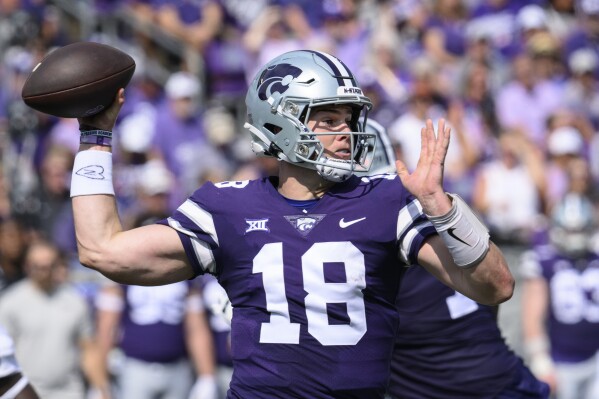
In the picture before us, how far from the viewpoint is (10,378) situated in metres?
4.24

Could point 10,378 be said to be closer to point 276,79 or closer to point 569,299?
point 276,79

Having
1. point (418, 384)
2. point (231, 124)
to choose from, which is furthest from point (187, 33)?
point (418, 384)

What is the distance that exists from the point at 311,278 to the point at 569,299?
5.25 metres

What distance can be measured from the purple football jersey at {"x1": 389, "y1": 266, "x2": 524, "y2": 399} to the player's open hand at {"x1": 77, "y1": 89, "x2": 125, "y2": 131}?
1549 mm

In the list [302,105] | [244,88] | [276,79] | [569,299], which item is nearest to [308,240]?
[302,105]

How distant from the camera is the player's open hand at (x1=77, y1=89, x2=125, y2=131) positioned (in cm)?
406

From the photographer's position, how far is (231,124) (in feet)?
37.3

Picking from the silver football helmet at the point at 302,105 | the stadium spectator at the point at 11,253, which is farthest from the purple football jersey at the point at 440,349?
the stadium spectator at the point at 11,253

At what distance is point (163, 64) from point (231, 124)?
1.69 m

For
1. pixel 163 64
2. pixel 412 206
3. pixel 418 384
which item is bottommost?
pixel 163 64

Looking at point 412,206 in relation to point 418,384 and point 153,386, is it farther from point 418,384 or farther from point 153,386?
point 153,386

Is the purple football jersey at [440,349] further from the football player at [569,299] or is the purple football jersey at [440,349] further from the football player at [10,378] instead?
the football player at [569,299]

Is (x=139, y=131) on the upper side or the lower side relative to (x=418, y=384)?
lower

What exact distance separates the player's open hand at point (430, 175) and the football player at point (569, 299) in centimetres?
505
